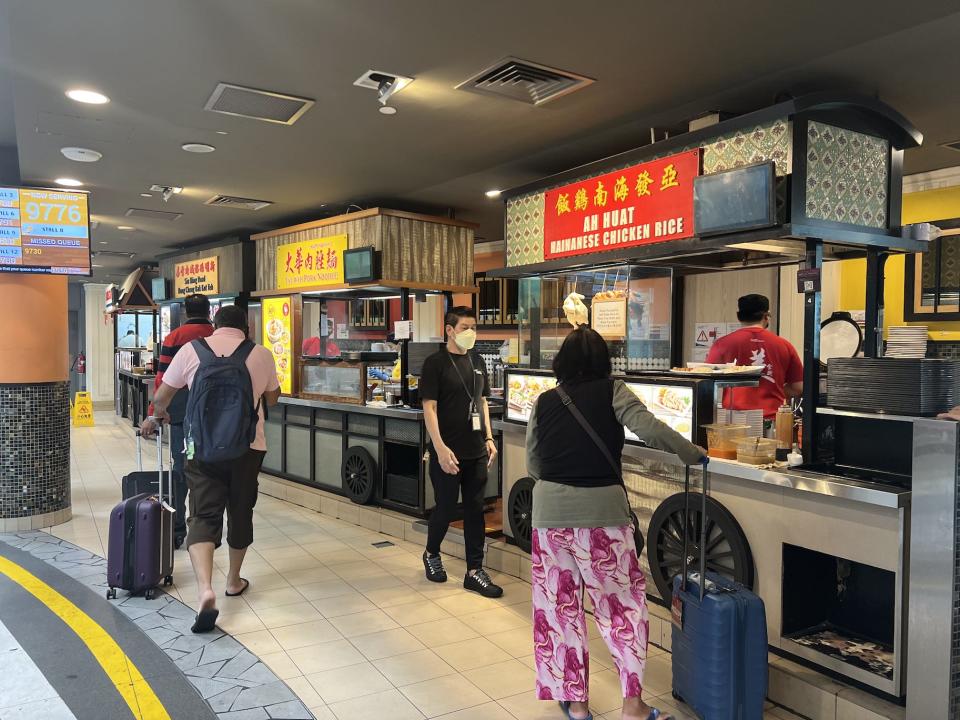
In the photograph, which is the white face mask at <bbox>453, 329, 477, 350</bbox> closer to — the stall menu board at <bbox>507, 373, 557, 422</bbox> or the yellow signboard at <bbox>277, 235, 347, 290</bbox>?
the stall menu board at <bbox>507, 373, 557, 422</bbox>

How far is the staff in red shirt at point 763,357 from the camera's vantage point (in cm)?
402

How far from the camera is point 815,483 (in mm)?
2859

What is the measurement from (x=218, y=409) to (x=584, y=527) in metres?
2.00

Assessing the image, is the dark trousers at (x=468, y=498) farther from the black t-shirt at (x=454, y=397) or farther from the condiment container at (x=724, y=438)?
the condiment container at (x=724, y=438)

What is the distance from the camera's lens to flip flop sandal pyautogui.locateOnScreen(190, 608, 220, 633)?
354 cm

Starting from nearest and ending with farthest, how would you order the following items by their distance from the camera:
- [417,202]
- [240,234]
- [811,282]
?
[811,282], [417,202], [240,234]

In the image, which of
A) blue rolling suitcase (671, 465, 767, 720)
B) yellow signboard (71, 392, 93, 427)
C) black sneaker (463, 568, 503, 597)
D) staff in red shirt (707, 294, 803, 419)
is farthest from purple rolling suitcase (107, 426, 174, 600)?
yellow signboard (71, 392, 93, 427)

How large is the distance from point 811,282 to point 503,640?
2279mm

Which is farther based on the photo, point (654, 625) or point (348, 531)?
point (348, 531)

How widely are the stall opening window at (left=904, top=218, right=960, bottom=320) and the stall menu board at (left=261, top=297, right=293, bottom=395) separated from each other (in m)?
5.49

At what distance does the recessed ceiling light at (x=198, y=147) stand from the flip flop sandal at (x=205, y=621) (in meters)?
3.04

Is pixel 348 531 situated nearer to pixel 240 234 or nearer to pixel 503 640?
pixel 503 640

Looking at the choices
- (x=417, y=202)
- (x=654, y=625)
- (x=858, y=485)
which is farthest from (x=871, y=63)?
(x=417, y=202)

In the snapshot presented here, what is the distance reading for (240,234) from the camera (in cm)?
867
